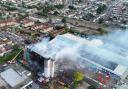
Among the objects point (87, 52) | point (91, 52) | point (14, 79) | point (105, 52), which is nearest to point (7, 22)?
point (87, 52)

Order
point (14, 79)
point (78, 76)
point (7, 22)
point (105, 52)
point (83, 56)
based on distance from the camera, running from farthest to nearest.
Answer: point (7, 22) → point (105, 52) → point (83, 56) → point (78, 76) → point (14, 79)

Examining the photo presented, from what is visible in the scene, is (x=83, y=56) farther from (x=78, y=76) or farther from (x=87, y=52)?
(x=78, y=76)

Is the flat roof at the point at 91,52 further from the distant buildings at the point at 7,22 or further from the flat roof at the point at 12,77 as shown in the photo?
the distant buildings at the point at 7,22

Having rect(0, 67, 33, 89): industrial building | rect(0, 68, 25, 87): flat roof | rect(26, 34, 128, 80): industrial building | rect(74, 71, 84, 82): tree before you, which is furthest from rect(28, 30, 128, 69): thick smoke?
rect(0, 68, 25, 87): flat roof

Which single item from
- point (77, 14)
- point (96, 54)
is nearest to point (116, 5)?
point (77, 14)

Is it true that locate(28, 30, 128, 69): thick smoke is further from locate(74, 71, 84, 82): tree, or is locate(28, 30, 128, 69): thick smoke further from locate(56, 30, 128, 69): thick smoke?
locate(74, 71, 84, 82): tree

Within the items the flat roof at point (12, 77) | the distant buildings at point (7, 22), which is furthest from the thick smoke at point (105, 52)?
the distant buildings at point (7, 22)
